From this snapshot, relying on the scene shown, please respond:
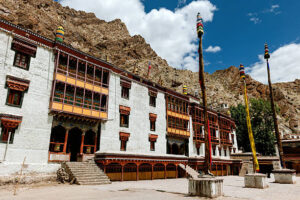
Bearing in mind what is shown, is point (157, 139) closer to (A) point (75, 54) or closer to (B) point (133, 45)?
(A) point (75, 54)

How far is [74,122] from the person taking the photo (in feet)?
71.8

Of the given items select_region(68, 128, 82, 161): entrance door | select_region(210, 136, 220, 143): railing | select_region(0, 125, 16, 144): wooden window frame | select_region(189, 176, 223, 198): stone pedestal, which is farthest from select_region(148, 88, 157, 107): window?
select_region(189, 176, 223, 198): stone pedestal

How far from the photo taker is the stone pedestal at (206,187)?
11453mm

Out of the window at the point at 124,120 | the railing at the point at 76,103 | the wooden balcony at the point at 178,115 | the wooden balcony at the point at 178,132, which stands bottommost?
the wooden balcony at the point at 178,132

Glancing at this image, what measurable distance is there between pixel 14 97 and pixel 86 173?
9.39 meters

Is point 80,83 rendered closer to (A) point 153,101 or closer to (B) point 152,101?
(B) point 152,101

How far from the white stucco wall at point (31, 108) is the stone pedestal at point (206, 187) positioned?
14023 mm

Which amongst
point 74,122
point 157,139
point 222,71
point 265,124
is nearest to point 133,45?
point 222,71

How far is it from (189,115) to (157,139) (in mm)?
9808

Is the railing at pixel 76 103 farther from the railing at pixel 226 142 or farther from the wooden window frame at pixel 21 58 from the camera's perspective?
the railing at pixel 226 142

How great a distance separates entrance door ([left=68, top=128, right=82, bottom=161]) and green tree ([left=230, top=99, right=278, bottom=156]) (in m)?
45.4

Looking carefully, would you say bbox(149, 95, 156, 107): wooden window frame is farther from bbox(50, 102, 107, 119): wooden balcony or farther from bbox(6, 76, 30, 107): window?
bbox(6, 76, 30, 107): window

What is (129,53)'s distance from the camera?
3735 inches

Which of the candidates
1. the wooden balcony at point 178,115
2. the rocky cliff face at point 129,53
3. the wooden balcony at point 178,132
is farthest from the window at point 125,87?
the rocky cliff face at point 129,53
